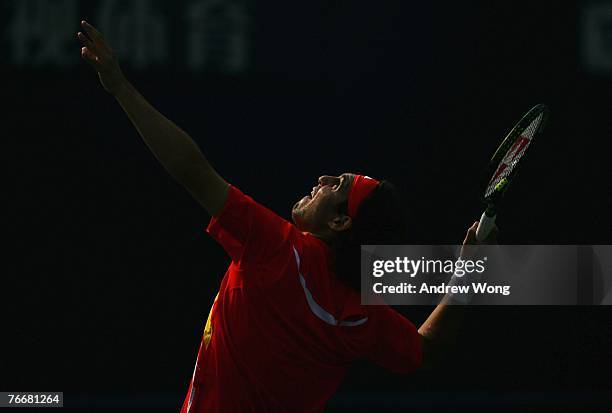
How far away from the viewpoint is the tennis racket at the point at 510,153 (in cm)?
291

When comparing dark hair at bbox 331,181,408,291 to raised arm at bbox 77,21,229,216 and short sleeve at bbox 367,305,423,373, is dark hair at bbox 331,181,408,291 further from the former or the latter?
raised arm at bbox 77,21,229,216

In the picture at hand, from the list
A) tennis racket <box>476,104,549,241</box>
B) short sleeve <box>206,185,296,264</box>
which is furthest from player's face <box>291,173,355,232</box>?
tennis racket <box>476,104,549,241</box>

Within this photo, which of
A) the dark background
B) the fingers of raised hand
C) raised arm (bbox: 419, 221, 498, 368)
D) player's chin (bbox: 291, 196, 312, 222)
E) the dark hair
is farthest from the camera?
the dark background

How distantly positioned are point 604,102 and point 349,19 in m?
1.64

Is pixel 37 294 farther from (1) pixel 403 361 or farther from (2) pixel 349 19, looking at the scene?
(1) pixel 403 361

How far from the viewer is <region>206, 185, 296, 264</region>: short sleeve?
2166 mm

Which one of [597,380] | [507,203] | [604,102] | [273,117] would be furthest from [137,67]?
[597,380]

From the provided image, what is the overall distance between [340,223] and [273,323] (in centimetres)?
32

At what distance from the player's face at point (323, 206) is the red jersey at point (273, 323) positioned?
0.05 meters

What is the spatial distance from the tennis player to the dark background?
9.03 ft

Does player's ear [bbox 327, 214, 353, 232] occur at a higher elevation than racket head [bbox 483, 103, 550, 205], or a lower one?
lower

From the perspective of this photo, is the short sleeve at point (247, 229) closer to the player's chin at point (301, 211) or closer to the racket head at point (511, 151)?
the player's chin at point (301, 211)

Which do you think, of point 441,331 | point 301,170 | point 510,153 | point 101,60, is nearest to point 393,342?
point 441,331

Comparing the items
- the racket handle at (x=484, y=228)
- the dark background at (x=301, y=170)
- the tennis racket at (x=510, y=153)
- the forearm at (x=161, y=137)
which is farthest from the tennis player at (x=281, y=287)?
the dark background at (x=301, y=170)
